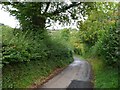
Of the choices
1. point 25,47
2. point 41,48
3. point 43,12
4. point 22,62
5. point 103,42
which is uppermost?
point 43,12

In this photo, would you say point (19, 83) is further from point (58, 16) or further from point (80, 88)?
point (58, 16)

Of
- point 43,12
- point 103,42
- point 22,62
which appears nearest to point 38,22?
point 43,12

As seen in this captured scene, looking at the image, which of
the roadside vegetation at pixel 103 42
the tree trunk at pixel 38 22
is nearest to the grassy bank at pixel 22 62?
the tree trunk at pixel 38 22

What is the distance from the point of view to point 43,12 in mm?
18062

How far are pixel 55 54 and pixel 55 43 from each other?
1118 mm

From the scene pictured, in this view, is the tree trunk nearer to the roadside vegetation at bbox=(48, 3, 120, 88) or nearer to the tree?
the tree

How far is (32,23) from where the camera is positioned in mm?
17641

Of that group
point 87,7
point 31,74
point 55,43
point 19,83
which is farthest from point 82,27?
point 19,83

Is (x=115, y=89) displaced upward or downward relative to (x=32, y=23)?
downward

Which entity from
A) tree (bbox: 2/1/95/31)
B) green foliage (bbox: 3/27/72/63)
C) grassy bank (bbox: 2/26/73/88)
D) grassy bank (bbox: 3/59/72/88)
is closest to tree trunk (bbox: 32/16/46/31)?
tree (bbox: 2/1/95/31)

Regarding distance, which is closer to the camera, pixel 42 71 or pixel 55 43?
pixel 42 71

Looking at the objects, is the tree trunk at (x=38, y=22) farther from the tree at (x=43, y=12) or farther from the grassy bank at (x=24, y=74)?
the grassy bank at (x=24, y=74)

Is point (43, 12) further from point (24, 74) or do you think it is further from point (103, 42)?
point (24, 74)

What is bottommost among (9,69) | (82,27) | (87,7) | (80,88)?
(80,88)
